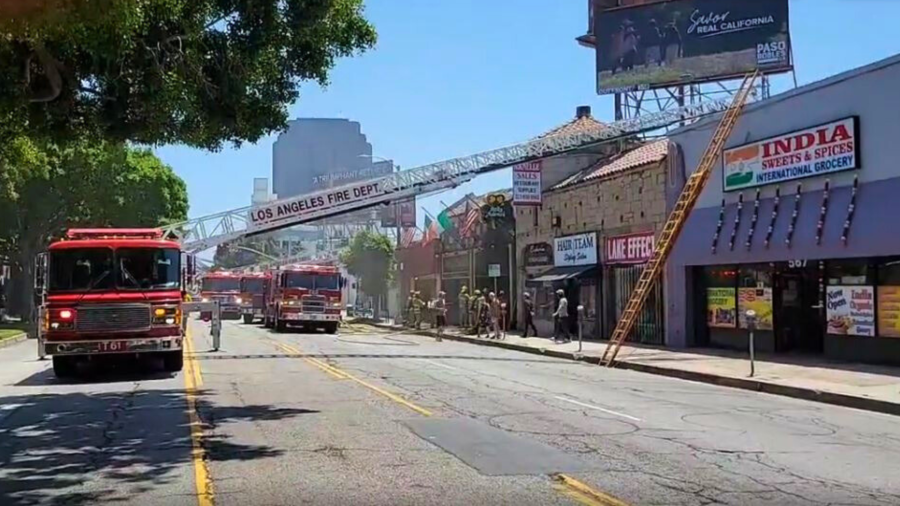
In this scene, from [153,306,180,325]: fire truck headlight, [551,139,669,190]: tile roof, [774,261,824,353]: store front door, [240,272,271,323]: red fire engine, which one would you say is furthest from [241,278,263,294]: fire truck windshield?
[153,306,180,325]: fire truck headlight

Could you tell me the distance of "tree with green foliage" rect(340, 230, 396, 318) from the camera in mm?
68062

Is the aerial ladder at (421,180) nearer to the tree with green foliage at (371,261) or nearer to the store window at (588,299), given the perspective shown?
the store window at (588,299)

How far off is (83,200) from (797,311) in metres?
33.7

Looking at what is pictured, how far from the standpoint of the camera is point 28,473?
9.62 meters

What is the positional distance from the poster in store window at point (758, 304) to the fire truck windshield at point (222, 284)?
1572 inches

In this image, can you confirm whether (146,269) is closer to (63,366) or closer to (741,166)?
(63,366)

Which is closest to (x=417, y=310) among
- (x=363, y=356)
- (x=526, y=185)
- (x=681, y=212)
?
(x=526, y=185)

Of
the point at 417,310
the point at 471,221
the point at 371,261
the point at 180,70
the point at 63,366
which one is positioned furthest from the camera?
the point at 371,261

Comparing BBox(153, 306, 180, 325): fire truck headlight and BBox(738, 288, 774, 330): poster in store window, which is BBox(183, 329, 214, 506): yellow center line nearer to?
BBox(153, 306, 180, 325): fire truck headlight

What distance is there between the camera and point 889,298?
20.6 m

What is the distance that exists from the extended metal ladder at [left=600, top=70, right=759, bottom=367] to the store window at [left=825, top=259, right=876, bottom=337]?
15.1 ft

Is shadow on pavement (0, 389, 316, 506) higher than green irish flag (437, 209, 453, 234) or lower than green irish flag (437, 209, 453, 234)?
lower

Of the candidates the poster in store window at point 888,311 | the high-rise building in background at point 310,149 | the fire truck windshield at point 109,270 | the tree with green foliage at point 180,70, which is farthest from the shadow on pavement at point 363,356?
the high-rise building in background at point 310,149

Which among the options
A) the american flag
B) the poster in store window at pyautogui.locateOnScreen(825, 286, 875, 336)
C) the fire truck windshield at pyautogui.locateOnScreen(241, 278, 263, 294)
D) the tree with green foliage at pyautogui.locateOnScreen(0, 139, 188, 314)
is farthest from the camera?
the fire truck windshield at pyautogui.locateOnScreen(241, 278, 263, 294)
